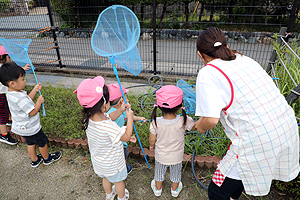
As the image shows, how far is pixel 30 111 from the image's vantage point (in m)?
2.31

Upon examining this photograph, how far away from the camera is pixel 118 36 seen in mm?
2473

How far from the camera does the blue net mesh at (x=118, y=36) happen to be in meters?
2.13

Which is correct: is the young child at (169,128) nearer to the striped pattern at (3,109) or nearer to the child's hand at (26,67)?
the child's hand at (26,67)

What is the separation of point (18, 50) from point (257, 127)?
3.18m

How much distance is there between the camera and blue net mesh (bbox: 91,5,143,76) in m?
2.13

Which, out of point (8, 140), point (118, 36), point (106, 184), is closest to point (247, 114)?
point (106, 184)

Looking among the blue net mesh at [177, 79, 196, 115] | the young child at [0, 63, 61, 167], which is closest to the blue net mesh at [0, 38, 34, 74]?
the young child at [0, 63, 61, 167]

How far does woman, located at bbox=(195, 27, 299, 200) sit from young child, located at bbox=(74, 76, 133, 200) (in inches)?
29.9

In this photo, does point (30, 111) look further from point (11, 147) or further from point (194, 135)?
point (194, 135)

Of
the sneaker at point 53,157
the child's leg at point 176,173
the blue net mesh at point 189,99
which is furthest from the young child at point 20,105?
the blue net mesh at point 189,99

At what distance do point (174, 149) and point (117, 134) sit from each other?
0.59 m

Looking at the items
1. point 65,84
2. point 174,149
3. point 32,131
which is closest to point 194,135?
point 174,149

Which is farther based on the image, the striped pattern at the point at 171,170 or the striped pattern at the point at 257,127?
the striped pattern at the point at 171,170

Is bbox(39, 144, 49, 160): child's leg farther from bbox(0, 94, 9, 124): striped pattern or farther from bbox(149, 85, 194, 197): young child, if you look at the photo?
bbox(149, 85, 194, 197): young child
